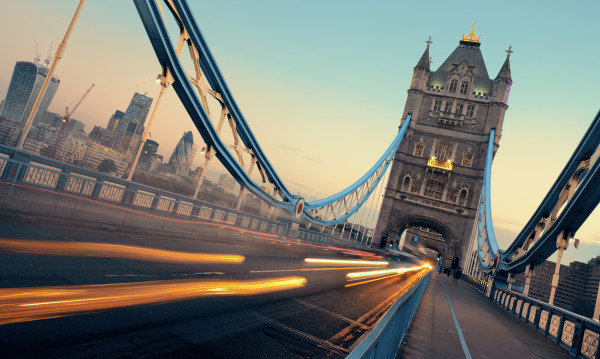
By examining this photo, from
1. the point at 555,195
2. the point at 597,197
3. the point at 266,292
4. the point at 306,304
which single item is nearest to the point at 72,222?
the point at 266,292

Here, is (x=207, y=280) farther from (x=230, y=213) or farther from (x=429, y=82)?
(x=429, y=82)

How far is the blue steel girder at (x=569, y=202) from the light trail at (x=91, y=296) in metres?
14.3

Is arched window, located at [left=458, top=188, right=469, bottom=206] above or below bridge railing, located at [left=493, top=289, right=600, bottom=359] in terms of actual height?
above

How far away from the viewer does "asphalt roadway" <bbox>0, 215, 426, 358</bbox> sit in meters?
4.05

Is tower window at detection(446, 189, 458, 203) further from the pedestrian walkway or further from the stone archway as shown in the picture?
the pedestrian walkway

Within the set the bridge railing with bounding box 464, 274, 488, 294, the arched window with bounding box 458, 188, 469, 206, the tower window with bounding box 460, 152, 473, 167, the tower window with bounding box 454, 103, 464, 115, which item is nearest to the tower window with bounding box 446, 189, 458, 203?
Result: the arched window with bounding box 458, 188, 469, 206

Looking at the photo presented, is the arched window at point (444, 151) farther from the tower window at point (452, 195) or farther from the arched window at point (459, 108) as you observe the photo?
the arched window at point (459, 108)

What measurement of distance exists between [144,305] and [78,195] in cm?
863

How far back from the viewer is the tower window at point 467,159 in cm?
4581

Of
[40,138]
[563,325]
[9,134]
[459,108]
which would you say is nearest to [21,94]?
[40,138]

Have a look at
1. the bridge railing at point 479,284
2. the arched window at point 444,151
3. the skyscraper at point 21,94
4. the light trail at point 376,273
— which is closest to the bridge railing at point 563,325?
the light trail at point 376,273

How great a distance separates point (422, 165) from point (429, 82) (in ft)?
38.0

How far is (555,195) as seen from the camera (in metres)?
20.1

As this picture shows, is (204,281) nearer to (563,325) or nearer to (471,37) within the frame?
(563,325)
